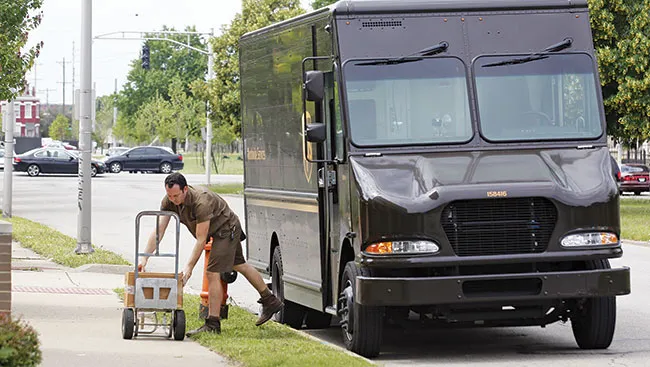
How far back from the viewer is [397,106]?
36.7ft

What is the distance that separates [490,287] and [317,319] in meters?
3.45

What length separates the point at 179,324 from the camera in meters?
11.5

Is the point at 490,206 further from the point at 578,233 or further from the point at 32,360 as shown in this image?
the point at 32,360

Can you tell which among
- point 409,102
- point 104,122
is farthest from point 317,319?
point 104,122

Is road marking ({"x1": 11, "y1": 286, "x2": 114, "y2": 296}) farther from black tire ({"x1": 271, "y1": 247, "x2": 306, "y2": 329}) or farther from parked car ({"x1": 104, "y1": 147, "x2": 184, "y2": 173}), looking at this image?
parked car ({"x1": 104, "y1": 147, "x2": 184, "y2": 173})

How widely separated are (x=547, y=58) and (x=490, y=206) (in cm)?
168

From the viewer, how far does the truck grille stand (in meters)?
10.5

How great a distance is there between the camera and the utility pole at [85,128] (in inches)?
816

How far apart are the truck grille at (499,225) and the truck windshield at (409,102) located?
80 cm

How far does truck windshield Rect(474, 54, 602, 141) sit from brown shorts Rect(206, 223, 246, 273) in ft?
8.19

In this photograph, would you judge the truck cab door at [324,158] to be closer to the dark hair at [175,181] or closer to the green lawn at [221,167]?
the dark hair at [175,181]

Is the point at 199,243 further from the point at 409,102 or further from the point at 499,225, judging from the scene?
the point at 499,225

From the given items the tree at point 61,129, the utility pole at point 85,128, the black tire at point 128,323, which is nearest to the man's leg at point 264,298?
the black tire at point 128,323

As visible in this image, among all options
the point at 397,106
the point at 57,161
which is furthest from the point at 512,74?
the point at 57,161
